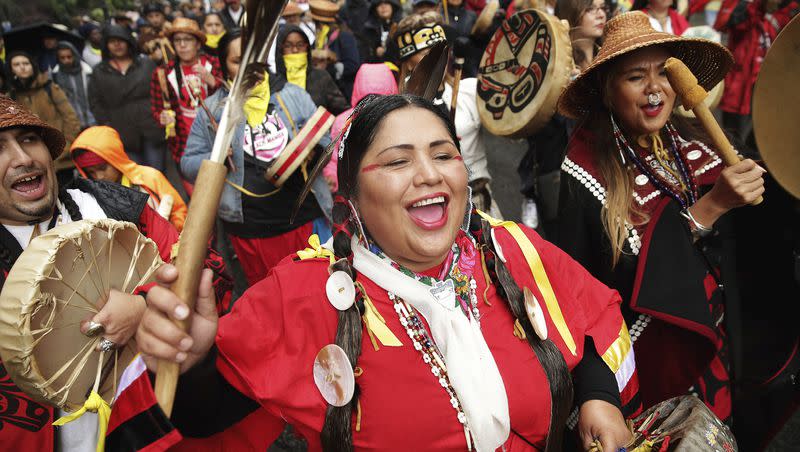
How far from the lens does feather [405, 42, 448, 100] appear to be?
204cm

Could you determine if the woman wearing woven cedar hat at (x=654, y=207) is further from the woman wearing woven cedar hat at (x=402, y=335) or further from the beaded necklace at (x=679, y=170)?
the woman wearing woven cedar hat at (x=402, y=335)

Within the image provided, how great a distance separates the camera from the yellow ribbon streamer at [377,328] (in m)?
A: 1.56

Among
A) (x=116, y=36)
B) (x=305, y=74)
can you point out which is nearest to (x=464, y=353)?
(x=305, y=74)

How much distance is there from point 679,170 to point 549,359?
1257mm

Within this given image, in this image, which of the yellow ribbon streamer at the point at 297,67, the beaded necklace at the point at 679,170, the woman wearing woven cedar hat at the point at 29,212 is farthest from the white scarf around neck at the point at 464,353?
the yellow ribbon streamer at the point at 297,67

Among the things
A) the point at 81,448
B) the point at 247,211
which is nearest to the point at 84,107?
the point at 247,211

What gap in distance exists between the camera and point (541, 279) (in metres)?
1.82

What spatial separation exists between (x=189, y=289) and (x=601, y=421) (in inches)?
48.1

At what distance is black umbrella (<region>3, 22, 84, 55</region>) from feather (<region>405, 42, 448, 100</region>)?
24.1ft

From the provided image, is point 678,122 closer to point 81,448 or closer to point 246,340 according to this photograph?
point 246,340

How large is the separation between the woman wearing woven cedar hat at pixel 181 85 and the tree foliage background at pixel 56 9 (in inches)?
473

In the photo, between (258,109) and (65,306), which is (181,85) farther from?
(65,306)

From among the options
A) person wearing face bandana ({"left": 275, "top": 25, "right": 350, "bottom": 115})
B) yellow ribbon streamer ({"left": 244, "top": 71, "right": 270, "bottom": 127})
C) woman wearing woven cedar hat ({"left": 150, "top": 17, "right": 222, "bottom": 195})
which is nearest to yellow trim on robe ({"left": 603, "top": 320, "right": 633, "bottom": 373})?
yellow ribbon streamer ({"left": 244, "top": 71, "right": 270, "bottom": 127})

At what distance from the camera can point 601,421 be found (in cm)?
165
